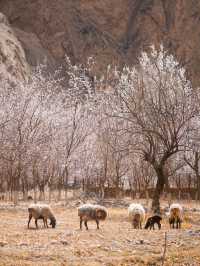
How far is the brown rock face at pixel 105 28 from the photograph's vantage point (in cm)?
8769

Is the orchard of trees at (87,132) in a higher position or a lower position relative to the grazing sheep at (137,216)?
higher

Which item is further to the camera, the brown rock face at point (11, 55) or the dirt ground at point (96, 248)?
the brown rock face at point (11, 55)

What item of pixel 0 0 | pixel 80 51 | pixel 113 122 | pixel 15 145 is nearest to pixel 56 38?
pixel 80 51

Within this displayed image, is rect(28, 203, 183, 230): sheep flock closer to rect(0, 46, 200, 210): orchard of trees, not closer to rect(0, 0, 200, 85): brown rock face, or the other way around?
rect(0, 46, 200, 210): orchard of trees

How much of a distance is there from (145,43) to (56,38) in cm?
1475

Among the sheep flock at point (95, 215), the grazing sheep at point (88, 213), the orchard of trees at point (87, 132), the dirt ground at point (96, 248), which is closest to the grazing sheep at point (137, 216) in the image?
the sheep flock at point (95, 215)

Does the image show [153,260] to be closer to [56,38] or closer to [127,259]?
[127,259]

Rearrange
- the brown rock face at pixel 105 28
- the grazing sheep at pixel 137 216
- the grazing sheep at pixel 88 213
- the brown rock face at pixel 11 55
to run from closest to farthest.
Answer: the grazing sheep at pixel 88 213 → the grazing sheep at pixel 137 216 → the brown rock face at pixel 11 55 → the brown rock face at pixel 105 28

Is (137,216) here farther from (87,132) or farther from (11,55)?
(11,55)

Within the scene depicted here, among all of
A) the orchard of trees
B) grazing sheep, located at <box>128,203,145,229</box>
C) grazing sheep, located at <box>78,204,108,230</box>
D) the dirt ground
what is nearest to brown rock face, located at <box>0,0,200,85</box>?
the orchard of trees

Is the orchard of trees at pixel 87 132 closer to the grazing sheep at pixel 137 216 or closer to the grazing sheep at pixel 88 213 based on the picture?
the grazing sheep at pixel 137 216

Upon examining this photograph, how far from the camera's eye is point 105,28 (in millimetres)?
91438

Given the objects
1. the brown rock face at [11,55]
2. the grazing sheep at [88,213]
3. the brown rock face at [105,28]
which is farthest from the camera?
the brown rock face at [105,28]

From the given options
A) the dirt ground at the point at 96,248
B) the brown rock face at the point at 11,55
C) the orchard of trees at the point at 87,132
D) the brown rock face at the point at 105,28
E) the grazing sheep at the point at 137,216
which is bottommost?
the dirt ground at the point at 96,248
